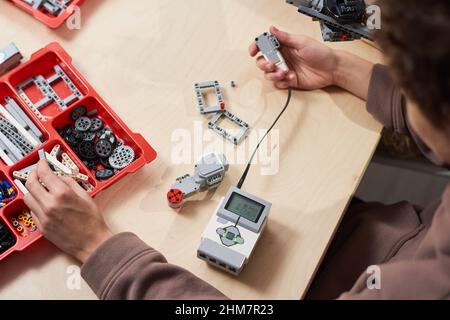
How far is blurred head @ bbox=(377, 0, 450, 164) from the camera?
0.65 meters

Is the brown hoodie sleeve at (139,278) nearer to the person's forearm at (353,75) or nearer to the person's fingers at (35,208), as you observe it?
the person's fingers at (35,208)

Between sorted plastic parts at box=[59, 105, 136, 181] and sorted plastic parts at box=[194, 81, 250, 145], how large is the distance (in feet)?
→ 0.53

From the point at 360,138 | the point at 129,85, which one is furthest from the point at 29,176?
the point at 360,138

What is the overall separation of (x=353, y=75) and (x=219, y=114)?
11.0 inches

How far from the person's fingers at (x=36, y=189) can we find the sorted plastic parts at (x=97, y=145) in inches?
4.0

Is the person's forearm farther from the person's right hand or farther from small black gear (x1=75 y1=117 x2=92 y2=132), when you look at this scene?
small black gear (x1=75 y1=117 x2=92 y2=132)

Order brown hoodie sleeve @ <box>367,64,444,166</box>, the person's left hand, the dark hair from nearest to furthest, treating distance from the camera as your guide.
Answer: the dark hair, the person's left hand, brown hoodie sleeve @ <box>367,64,444,166</box>

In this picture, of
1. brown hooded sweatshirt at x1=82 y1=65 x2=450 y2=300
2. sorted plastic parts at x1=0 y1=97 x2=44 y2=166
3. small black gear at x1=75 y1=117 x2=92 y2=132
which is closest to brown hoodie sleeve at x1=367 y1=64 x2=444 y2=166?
brown hooded sweatshirt at x1=82 y1=65 x2=450 y2=300

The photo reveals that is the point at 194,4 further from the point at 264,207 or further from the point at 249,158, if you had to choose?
the point at 264,207

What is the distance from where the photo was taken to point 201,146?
3.49 feet

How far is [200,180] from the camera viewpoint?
3.28ft

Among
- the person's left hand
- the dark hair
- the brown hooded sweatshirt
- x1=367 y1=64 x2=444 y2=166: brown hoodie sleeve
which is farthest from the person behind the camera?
x1=367 y1=64 x2=444 y2=166: brown hoodie sleeve

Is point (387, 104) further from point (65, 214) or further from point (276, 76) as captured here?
point (65, 214)

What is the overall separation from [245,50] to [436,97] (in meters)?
0.54
